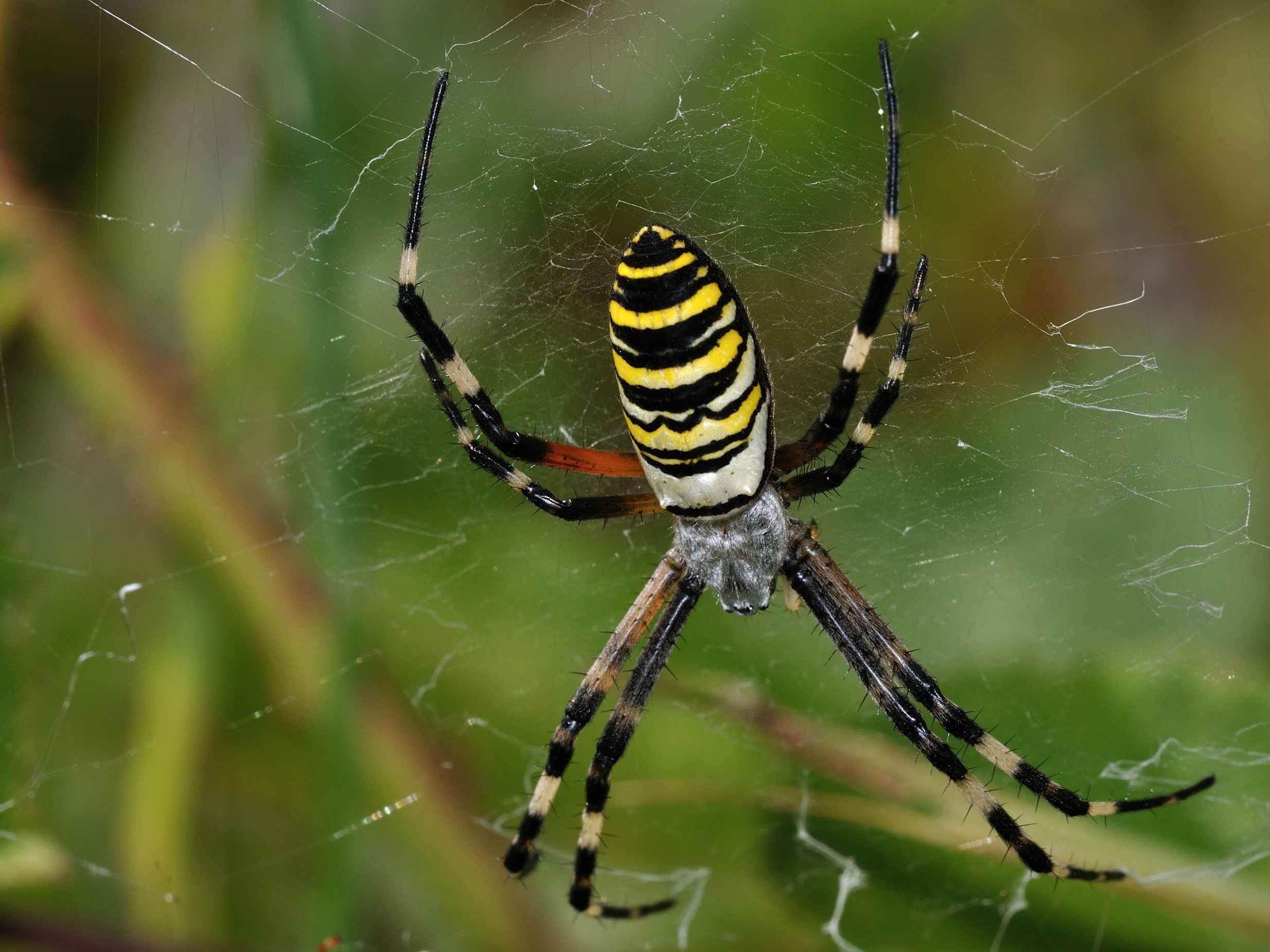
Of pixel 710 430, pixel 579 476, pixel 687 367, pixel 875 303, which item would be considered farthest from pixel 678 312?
pixel 579 476

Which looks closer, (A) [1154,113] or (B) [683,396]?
(B) [683,396]

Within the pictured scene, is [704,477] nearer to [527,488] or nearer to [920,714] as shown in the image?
[527,488]

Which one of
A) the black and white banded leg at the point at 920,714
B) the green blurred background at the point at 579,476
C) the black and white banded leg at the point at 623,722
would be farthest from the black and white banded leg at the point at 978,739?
the black and white banded leg at the point at 623,722

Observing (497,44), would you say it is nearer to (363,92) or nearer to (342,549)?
(363,92)

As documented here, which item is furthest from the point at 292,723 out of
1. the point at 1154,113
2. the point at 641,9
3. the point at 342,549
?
the point at 1154,113

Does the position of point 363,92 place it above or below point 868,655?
above

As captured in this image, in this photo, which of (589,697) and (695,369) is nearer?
(695,369)
